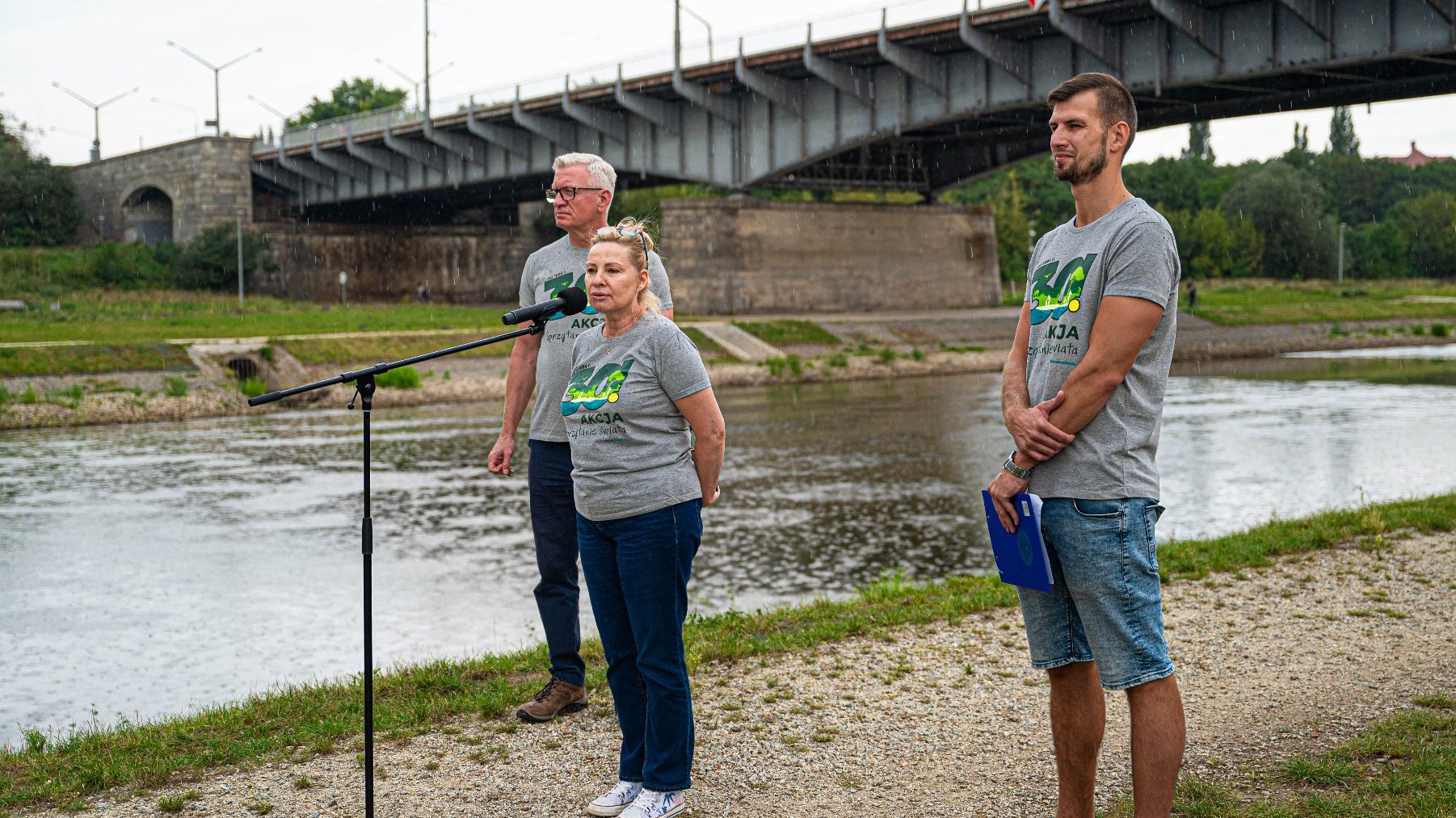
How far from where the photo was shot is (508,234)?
3201 inches

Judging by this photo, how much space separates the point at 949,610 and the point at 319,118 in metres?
105

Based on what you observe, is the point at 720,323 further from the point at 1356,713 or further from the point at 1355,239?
the point at 1355,239

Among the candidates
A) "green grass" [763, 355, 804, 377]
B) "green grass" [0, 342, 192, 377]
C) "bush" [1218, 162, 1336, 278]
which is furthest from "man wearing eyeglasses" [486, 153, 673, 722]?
"bush" [1218, 162, 1336, 278]

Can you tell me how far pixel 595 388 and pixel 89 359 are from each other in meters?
29.3

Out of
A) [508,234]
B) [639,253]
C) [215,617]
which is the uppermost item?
[508,234]

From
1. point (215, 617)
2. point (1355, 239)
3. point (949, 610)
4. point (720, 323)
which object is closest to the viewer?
Result: point (949, 610)

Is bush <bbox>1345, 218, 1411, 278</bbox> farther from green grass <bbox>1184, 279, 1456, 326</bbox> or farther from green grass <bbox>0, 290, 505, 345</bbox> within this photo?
green grass <bbox>0, 290, 505, 345</bbox>

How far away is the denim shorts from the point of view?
4.05m

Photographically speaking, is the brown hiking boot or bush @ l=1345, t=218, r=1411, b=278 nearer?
the brown hiking boot

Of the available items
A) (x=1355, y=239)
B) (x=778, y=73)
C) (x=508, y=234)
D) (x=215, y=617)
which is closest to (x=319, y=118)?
(x=508, y=234)

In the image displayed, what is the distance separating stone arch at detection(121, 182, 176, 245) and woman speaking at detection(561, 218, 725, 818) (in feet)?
258

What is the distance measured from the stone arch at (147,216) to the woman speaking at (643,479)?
78.5 meters

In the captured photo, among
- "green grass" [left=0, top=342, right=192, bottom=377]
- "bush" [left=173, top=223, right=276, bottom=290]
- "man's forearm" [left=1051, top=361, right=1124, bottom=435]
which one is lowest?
"man's forearm" [left=1051, top=361, right=1124, bottom=435]

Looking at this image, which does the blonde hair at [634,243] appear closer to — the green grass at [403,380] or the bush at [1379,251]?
the green grass at [403,380]
